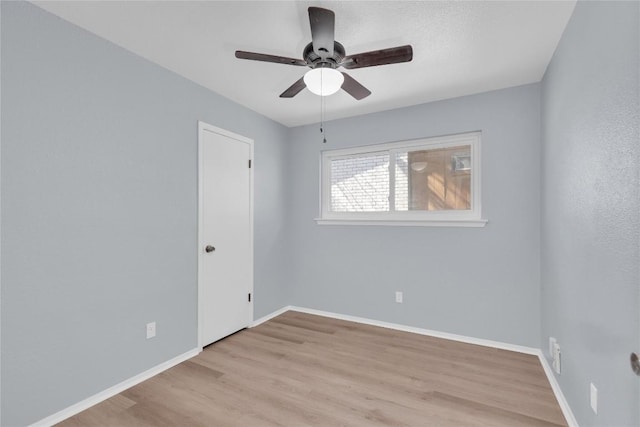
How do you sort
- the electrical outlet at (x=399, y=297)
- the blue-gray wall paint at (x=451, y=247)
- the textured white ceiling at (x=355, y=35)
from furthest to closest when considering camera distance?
the electrical outlet at (x=399, y=297), the blue-gray wall paint at (x=451, y=247), the textured white ceiling at (x=355, y=35)

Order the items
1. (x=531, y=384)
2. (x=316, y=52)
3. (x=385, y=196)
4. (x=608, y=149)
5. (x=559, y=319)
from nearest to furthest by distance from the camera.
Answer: (x=608, y=149) < (x=316, y=52) < (x=559, y=319) < (x=531, y=384) < (x=385, y=196)

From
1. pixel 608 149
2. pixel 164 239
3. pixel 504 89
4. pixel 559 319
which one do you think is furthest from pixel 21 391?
pixel 504 89

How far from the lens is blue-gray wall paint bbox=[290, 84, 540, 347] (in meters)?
2.78

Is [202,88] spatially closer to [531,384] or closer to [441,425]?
[441,425]

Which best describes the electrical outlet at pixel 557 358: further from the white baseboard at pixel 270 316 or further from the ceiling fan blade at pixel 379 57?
the white baseboard at pixel 270 316

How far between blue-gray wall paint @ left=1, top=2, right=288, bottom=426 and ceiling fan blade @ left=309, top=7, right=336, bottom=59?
4.91 ft

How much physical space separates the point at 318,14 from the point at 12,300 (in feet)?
7.39

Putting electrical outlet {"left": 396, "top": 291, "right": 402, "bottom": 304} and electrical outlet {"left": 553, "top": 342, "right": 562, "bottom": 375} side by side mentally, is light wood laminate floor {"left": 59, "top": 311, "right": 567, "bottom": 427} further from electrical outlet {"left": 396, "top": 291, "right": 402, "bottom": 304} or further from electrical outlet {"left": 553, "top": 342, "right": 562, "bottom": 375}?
electrical outlet {"left": 396, "top": 291, "right": 402, "bottom": 304}

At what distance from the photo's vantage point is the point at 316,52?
178cm

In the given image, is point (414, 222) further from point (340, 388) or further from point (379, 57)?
point (379, 57)

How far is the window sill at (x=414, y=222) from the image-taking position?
2988 millimetres

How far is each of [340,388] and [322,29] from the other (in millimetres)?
2356

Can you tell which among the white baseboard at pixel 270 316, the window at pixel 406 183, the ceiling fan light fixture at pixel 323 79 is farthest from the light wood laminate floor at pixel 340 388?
the ceiling fan light fixture at pixel 323 79

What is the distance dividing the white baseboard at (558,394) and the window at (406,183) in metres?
1.27
